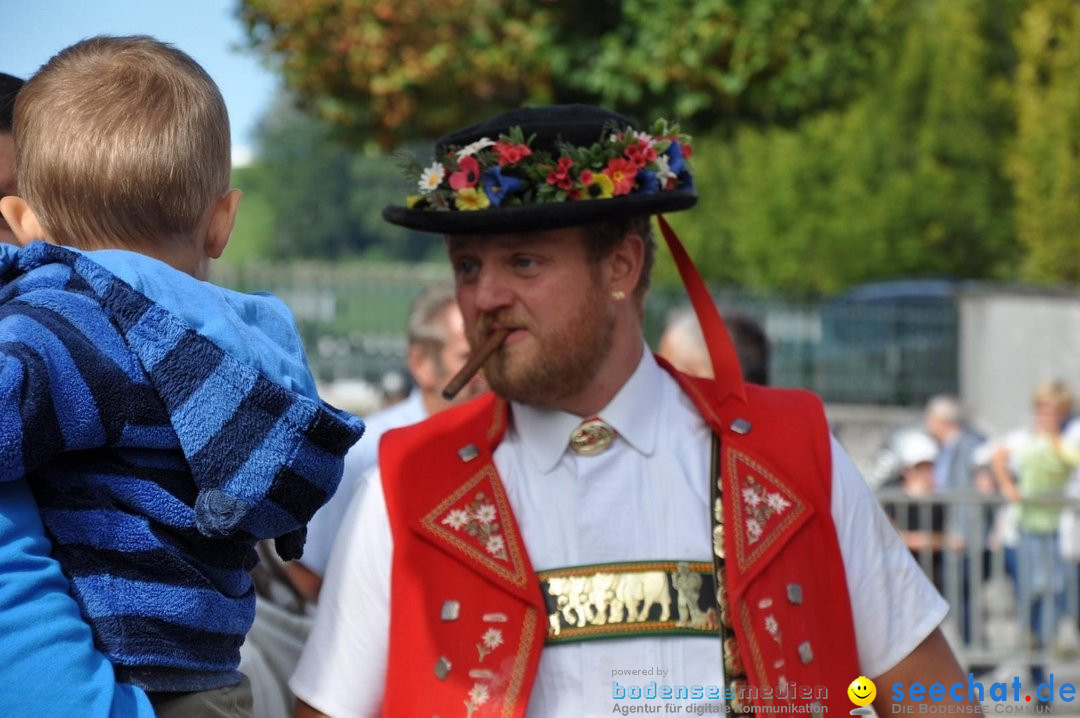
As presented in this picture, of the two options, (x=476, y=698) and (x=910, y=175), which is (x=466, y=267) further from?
(x=910, y=175)

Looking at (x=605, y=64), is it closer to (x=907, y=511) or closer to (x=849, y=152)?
(x=907, y=511)

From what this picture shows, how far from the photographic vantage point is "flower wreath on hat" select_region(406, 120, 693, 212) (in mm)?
3375

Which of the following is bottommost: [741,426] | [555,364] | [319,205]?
[319,205]

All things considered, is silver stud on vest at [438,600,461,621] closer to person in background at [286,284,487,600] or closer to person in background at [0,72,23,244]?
person in background at [0,72,23,244]

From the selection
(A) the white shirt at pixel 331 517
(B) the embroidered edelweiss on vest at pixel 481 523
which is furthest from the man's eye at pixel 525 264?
(A) the white shirt at pixel 331 517

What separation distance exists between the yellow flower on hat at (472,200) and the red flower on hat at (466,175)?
2 centimetres

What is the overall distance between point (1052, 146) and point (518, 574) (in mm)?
25182

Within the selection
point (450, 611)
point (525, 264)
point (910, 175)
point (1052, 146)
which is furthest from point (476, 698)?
point (910, 175)

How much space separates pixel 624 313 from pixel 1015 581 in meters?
7.06

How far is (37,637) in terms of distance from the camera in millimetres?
1944

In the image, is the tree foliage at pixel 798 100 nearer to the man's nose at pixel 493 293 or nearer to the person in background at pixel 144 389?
the man's nose at pixel 493 293

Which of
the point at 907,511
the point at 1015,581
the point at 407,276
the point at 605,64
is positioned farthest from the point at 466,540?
the point at 407,276

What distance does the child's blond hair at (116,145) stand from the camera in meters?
2.10

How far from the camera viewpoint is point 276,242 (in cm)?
7419
